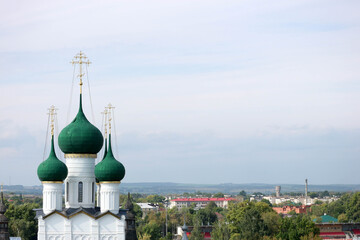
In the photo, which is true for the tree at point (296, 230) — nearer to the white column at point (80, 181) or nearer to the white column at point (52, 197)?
the white column at point (80, 181)

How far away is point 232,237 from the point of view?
220ft

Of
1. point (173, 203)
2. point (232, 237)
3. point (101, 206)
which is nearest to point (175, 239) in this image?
point (232, 237)

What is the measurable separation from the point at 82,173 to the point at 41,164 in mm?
2173

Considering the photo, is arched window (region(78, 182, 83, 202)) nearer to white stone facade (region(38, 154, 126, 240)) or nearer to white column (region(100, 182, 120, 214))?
white stone facade (region(38, 154, 126, 240))

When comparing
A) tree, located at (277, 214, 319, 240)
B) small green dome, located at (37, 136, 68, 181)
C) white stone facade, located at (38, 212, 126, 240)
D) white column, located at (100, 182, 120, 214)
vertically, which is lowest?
tree, located at (277, 214, 319, 240)

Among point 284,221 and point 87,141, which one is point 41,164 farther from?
point 284,221

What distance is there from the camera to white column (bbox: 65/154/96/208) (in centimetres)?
4269

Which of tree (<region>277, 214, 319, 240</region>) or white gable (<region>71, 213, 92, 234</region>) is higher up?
white gable (<region>71, 213, 92, 234</region>)

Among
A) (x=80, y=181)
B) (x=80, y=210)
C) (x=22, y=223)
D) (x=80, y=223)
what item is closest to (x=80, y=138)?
(x=80, y=181)

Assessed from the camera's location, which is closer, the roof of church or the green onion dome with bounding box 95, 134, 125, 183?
the roof of church

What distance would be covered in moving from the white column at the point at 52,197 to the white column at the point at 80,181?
56cm

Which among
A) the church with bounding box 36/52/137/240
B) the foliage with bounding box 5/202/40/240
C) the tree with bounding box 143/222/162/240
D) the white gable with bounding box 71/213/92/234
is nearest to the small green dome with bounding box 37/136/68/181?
the church with bounding box 36/52/137/240

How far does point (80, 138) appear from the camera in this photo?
4309 centimetres

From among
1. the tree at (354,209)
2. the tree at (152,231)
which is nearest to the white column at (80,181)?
the tree at (152,231)
